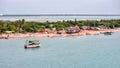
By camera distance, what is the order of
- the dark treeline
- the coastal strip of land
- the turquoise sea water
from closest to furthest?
the turquoise sea water
the coastal strip of land
the dark treeline

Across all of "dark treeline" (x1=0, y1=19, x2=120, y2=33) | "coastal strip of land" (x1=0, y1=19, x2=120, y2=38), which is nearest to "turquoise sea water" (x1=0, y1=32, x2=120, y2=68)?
"coastal strip of land" (x1=0, y1=19, x2=120, y2=38)

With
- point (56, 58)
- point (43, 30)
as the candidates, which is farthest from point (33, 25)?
point (56, 58)

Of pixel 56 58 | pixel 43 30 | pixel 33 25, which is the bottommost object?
pixel 43 30

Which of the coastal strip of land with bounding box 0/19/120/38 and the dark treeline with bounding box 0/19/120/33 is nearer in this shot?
the coastal strip of land with bounding box 0/19/120/38

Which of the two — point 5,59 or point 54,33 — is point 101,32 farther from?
point 5,59

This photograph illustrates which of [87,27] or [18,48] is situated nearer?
[18,48]

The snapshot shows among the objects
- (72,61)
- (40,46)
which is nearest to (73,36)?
(40,46)

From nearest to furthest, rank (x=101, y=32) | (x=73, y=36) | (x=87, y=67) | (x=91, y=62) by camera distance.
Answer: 1. (x=87, y=67)
2. (x=91, y=62)
3. (x=73, y=36)
4. (x=101, y=32)

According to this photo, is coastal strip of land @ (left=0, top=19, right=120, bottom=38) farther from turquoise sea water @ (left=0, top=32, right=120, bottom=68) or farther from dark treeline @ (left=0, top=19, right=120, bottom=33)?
turquoise sea water @ (left=0, top=32, right=120, bottom=68)

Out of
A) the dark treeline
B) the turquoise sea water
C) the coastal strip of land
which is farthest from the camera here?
the dark treeline

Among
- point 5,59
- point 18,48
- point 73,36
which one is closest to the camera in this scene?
point 5,59

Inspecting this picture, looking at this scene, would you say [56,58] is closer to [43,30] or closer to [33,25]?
[43,30]
